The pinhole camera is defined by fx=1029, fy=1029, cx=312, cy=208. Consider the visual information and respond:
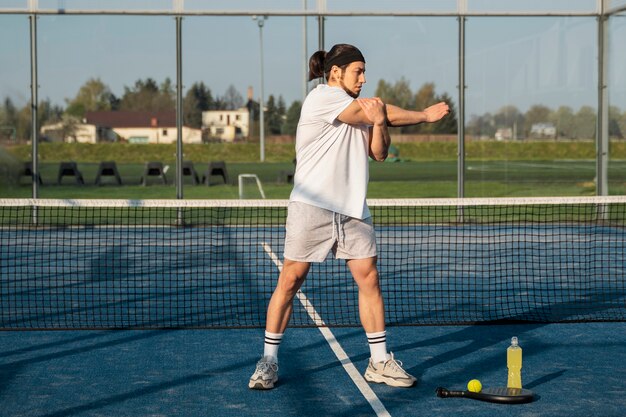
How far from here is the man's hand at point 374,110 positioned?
5.81 meters

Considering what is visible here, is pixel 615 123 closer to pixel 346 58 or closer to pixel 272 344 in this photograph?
pixel 346 58

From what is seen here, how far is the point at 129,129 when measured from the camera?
18.0m

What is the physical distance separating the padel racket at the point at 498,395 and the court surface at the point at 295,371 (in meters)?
0.04

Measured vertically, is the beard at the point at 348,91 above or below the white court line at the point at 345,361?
above

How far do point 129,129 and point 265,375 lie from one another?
1254cm

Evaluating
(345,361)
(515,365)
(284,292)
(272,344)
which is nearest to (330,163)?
(284,292)

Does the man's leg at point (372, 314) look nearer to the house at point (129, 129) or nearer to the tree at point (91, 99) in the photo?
the house at point (129, 129)

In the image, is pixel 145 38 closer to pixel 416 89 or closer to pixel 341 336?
pixel 416 89

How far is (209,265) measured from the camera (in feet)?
40.4

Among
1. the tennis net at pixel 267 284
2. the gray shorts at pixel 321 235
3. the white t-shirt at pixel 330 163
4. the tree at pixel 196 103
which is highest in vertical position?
the tree at pixel 196 103

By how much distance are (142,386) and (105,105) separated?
40.4ft

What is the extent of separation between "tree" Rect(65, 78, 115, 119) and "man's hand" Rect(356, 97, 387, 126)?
12586 mm

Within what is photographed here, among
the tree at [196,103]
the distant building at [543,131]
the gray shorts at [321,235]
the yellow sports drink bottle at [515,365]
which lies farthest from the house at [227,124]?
the yellow sports drink bottle at [515,365]

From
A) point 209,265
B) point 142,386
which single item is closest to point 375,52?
point 209,265
